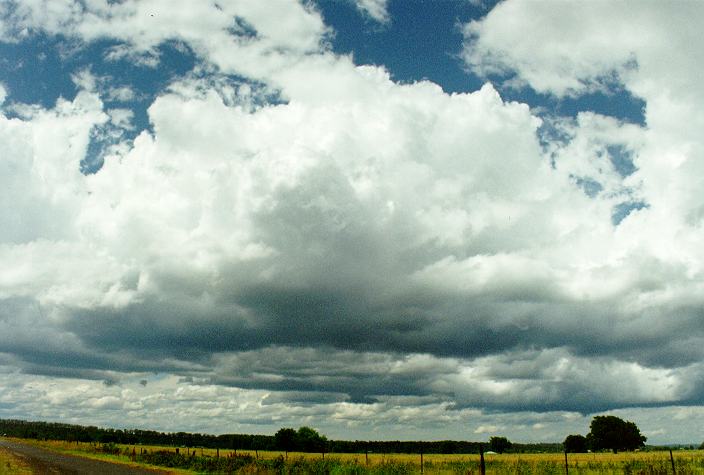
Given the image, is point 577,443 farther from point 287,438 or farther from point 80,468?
point 80,468

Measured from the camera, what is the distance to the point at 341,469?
4050 cm

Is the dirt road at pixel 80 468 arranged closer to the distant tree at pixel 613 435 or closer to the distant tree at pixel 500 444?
the distant tree at pixel 613 435

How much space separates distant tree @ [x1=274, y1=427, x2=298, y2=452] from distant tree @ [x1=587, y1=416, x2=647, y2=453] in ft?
255

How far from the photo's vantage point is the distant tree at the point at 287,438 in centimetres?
17075

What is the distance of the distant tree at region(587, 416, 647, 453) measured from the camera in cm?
14400

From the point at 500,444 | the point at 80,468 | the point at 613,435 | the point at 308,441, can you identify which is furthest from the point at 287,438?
the point at 80,468

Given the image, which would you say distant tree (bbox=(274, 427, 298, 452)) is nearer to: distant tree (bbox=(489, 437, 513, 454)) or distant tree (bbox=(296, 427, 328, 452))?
distant tree (bbox=(296, 427, 328, 452))

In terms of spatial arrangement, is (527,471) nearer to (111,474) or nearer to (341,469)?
(341,469)

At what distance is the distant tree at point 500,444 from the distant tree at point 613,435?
134 feet

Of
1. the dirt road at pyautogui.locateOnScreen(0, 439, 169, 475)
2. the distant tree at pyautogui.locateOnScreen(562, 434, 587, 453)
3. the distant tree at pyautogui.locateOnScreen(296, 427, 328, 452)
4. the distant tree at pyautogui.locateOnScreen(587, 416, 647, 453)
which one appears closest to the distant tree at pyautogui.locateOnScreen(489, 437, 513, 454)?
the distant tree at pyautogui.locateOnScreen(562, 434, 587, 453)

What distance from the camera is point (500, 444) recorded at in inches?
7392

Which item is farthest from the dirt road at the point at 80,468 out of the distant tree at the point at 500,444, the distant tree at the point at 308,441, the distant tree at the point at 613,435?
the distant tree at the point at 500,444

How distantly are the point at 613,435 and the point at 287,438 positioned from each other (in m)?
85.0

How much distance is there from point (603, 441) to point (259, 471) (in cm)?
12574
